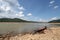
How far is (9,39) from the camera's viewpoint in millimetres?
11906

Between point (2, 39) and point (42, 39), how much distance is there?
445cm

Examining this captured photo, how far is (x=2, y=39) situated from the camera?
11.9 m

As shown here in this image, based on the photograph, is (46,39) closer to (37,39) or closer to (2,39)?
(37,39)

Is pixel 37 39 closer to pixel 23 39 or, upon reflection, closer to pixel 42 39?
pixel 42 39

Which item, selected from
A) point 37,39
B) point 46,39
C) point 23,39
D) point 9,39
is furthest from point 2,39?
point 46,39

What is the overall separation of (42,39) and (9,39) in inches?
145

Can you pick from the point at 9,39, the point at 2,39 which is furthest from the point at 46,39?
the point at 2,39

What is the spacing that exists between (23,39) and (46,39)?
8.28 feet

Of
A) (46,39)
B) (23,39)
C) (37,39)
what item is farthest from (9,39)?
(46,39)

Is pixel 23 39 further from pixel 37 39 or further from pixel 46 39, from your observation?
pixel 46 39

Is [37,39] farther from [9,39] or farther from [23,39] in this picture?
[9,39]

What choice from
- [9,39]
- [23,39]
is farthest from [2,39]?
[23,39]

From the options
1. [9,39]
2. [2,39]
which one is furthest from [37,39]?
[2,39]

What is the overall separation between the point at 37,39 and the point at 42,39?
545 mm
